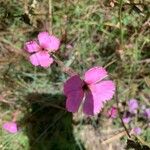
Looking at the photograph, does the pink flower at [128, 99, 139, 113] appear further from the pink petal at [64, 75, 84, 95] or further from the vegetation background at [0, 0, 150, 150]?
the pink petal at [64, 75, 84, 95]

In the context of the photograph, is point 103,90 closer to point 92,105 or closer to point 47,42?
point 92,105

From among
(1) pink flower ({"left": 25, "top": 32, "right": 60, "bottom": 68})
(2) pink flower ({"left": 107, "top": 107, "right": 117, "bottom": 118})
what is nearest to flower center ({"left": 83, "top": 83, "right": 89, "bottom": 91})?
(1) pink flower ({"left": 25, "top": 32, "right": 60, "bottom": 68})

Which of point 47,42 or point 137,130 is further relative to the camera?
point 137,130

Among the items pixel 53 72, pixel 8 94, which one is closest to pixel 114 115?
pixel 53 72

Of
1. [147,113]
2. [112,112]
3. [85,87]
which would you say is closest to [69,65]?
[112,112]

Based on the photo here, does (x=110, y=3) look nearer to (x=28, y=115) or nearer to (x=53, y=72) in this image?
(x=53, y=72)
